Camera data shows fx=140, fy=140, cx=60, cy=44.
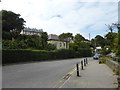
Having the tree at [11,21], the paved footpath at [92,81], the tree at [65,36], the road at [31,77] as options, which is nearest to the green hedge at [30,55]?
the road at [31,77]

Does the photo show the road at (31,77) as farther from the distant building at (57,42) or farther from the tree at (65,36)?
the tree at (65,36)

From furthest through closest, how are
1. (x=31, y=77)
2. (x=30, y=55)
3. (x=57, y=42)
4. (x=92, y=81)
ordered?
1. (x=57, y=42)
2. (x=30, y=55)
3. (x=31, y=77)
4. (x=92, y=81)

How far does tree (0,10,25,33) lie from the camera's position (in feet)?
146

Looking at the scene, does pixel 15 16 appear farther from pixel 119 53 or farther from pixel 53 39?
pixel 119 53

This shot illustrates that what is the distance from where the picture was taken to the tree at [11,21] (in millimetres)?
44431

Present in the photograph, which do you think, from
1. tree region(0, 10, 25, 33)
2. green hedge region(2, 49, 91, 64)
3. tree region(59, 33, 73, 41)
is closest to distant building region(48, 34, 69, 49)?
tree region(59, 33, 73, 41)

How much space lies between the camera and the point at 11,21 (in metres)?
46.1

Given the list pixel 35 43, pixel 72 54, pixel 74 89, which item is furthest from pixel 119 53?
pixel 72 54

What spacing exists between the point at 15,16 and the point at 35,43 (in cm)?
1437

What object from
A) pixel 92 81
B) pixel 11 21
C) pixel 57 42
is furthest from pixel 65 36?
pixel 92 81

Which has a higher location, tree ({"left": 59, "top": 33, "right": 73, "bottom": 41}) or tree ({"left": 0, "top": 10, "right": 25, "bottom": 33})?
tree ({"left": 0, "top": 10, "right": 25, "bottom": 33})

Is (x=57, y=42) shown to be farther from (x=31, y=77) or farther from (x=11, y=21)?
(x=31, y=77)

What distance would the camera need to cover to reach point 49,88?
682cm

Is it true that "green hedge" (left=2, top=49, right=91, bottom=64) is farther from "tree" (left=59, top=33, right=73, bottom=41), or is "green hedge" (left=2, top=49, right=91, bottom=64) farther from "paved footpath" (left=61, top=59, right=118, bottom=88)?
"tree" (left=59, top=33, right=73, bottom=41)
